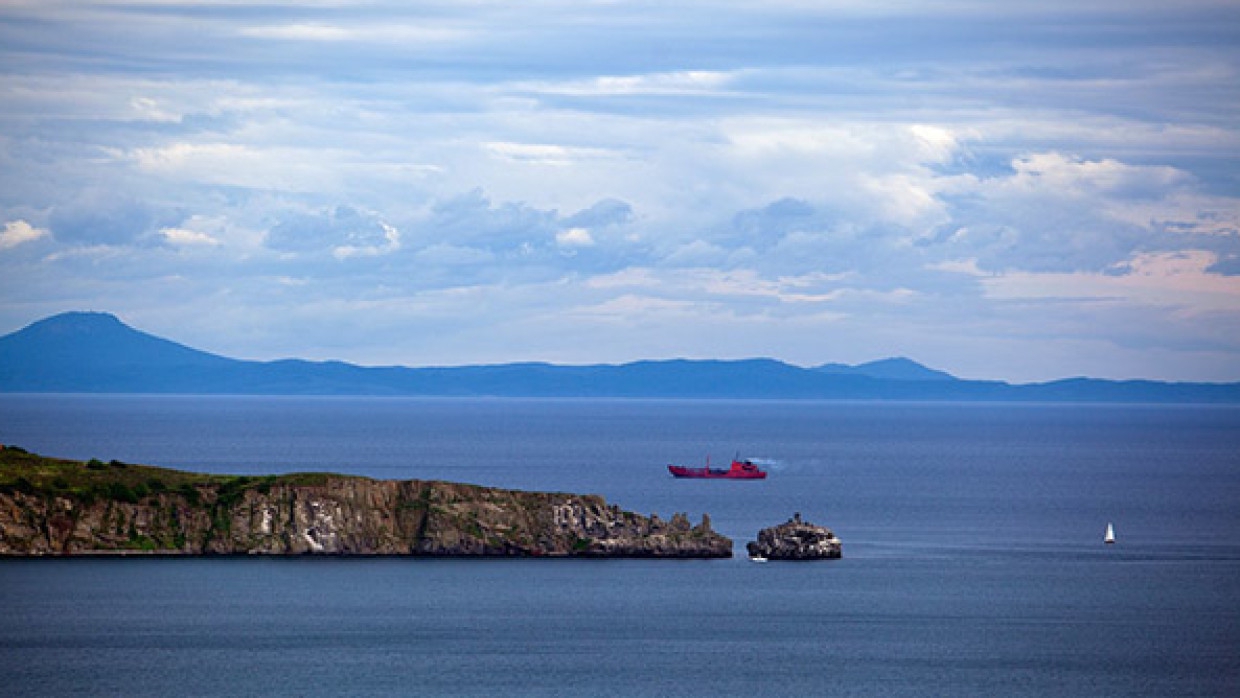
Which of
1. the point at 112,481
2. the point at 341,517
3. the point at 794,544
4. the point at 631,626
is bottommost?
the point at 631,626

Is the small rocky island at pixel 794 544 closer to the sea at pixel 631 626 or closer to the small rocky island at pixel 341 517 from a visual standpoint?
the sea at pixel 631 626

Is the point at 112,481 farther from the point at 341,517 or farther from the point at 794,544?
the point at 794,544

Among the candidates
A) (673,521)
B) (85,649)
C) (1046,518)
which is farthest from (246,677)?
(1046,518)

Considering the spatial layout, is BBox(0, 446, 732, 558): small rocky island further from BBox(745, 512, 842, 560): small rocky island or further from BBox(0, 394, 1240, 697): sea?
BBox(745, 512, 842, 560): small rocky island

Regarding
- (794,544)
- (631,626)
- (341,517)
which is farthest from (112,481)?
(794,544)

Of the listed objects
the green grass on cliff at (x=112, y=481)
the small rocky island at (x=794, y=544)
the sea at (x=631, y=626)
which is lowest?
the sea at (x=631, y=626)

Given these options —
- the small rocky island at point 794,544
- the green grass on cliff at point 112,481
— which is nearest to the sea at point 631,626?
the small rocky island at point 794,544

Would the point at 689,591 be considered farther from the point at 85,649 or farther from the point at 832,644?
the point at 85,649

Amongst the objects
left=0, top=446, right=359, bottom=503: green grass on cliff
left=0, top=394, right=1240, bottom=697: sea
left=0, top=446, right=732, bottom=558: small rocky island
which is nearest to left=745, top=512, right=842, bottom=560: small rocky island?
left=0, top=394, right=1240, bottom=697: sea
